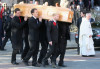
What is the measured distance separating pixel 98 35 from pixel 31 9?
525 centimetres

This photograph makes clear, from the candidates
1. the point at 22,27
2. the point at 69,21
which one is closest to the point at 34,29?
the point at 22,27

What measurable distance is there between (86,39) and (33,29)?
3.52 m

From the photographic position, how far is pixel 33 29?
9.48 metres

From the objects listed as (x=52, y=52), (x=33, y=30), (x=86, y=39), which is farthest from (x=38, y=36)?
(x=86, y=39)

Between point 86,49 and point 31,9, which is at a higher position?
point 31,9

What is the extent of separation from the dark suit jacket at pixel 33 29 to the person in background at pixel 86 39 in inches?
127

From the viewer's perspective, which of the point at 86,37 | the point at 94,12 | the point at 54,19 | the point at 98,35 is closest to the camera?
the point at 54,19

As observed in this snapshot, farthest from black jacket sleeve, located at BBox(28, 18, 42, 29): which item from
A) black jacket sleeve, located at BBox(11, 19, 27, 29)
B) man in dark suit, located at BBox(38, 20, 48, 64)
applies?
man in dark suit, located at BBox(38, 20, 48, 64)

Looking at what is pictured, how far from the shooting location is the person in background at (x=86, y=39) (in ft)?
39.8

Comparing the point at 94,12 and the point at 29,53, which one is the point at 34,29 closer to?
the point at 29,53

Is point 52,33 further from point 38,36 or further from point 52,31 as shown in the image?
point 38,36

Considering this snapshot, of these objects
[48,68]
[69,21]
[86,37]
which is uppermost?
[69,21]

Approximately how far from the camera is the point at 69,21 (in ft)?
31.0

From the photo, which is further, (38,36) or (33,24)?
(38,36)
